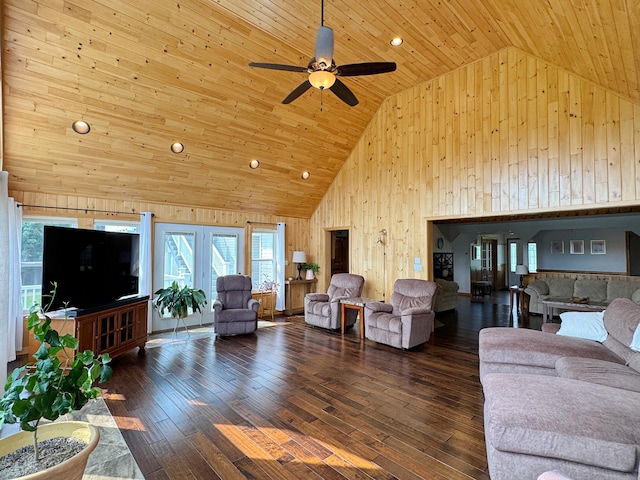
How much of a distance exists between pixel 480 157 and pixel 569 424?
4504 mm

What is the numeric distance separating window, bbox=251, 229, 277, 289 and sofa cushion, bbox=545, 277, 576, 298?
21.5ft

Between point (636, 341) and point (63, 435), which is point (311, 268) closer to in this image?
point (636, 341)

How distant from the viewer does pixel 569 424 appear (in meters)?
1.66

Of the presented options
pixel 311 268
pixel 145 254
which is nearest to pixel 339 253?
pixel 311 268

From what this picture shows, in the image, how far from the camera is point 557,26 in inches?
129

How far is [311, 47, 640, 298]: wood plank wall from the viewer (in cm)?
421

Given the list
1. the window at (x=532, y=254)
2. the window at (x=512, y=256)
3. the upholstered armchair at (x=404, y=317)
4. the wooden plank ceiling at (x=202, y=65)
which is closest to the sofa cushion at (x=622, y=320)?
the upholstered armchair at (x=404, y=317)

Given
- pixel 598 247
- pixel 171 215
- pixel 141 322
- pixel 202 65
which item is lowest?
pixel 141 322

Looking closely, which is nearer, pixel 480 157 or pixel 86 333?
pixel 86 333

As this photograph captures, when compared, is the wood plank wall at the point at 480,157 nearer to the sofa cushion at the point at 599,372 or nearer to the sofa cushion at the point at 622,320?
the sofa cushion at the point at 622,320

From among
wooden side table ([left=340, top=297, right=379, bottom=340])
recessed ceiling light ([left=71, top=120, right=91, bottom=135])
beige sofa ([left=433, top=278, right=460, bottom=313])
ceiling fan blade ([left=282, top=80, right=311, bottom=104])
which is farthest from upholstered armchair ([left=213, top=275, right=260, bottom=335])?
beige sofa ([left=433, top=278, right=460, bottom=313])

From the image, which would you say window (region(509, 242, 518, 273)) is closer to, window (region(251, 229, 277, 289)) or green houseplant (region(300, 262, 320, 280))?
green houseplant (region(300, 262, 320, 280))

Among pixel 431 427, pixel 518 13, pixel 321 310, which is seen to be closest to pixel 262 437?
pixel 431 427

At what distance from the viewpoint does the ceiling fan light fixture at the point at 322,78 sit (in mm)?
2893
